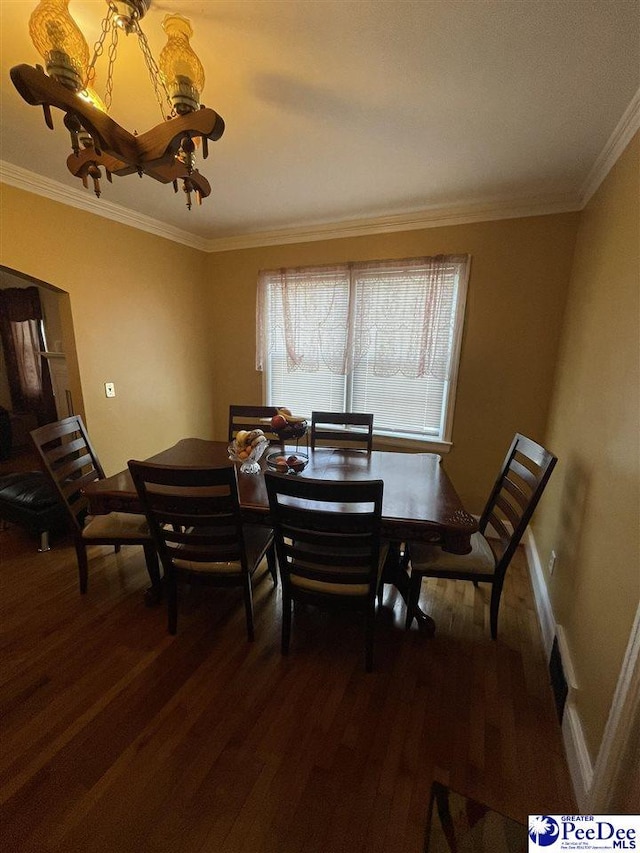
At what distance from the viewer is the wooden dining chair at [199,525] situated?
142cm

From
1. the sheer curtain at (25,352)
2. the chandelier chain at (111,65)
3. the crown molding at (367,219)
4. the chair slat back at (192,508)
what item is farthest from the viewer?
the sheer curtain at (25,352)

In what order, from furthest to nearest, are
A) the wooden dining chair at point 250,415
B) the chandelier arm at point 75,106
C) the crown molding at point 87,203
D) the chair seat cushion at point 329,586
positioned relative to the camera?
1. the wooden dining chair at point 250,415
2. the crown molding at point 87,203
3. the chair seat cushion at point 329,586
4. the chandelier arm at point 75,106

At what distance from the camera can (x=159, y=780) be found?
1198 mm

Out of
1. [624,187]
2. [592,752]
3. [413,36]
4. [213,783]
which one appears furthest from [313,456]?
[624,187]

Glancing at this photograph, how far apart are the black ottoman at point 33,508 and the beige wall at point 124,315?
1.60 feet

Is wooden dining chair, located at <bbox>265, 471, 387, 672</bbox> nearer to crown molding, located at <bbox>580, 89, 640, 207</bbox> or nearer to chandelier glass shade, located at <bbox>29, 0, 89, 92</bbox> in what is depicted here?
chandelier glass shade, located at <bbox>29, 0, 89, 92</bbox>

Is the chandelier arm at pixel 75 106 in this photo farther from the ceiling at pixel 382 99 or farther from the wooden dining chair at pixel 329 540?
the wooden dining chair at pixel 329 540

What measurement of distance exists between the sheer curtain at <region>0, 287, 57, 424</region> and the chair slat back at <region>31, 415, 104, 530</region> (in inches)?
113

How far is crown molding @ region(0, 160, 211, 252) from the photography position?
212 cm

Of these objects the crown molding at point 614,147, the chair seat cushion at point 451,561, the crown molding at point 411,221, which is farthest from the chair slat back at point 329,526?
the crown molding at point 411,221

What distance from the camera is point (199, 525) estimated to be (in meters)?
1.56

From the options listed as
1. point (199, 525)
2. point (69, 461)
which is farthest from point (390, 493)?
point (69, 461)

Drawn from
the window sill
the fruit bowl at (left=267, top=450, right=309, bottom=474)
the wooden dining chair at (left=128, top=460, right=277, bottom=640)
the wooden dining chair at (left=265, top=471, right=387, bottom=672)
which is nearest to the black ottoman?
the wooden dining chair at (left=128, top=460, right=277, bottom=640)

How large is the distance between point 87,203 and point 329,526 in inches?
118
